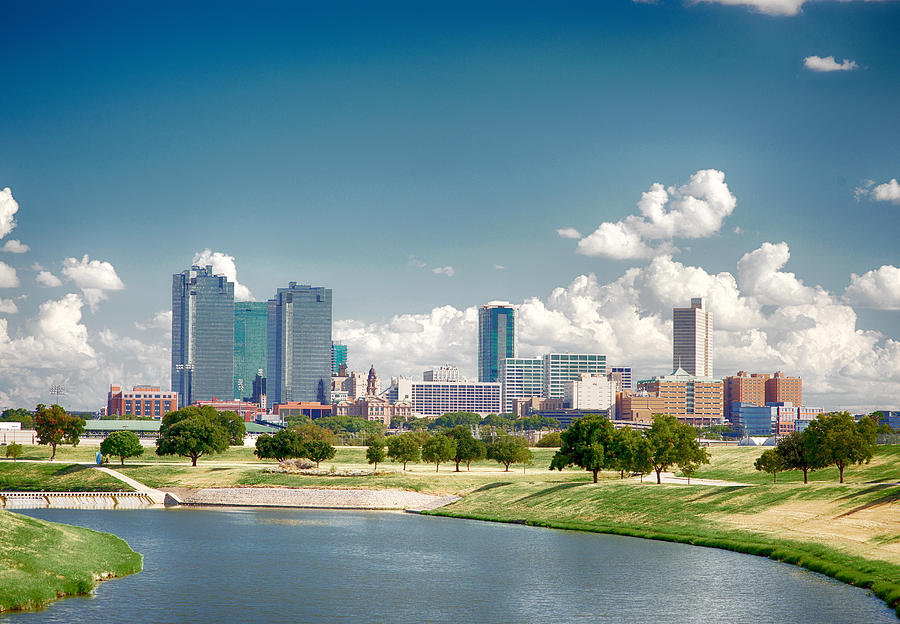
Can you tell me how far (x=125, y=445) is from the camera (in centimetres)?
15562

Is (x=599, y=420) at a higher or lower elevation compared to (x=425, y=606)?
higher

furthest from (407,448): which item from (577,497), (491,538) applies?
(491,538)

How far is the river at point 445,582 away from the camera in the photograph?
178 ft

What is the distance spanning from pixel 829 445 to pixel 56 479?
102918 millimetres

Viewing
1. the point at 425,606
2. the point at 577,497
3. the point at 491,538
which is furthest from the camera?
the point at 577,497

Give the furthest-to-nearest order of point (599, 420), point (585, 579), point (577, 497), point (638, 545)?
point (599, 420) → point (577, 497) → point (638, 545) → point (585, 579)

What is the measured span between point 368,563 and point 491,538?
20.2 meters

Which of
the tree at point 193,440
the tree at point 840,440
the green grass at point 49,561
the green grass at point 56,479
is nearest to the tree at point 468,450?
the tree at point 193,440

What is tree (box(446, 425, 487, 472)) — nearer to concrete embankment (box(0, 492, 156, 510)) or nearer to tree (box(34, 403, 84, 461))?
concrete embankment (box(0, 492, 156, 510))

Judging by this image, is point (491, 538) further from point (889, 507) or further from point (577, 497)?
point (889, 507)

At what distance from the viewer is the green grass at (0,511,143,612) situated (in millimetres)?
55247

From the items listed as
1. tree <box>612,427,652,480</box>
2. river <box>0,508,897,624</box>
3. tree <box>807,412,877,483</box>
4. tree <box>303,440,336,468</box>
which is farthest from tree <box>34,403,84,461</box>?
tree <box>807,412,877,483</box>

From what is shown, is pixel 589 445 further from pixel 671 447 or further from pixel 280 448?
pixel 280 448

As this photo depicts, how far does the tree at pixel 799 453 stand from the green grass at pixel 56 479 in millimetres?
82770
